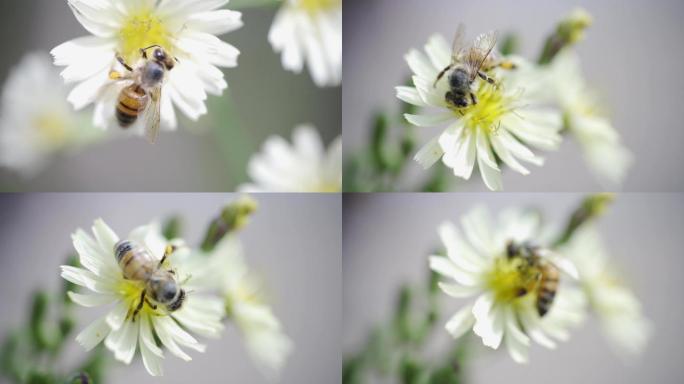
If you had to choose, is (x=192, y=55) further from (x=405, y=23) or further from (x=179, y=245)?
(x=405, y=23)

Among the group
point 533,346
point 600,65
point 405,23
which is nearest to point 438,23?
point 405,23

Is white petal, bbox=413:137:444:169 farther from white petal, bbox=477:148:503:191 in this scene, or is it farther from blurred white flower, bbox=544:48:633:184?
blurred white flower, bbox=544:48:633:184

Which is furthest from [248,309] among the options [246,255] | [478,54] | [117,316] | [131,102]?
[478,54]

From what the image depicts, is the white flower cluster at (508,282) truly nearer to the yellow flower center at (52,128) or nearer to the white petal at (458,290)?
the white petal at (458,290)

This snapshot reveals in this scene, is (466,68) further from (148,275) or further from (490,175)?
(148,275)

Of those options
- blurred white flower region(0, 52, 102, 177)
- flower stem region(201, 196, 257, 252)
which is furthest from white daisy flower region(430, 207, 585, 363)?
blurred white flower region(0, 52, 102, 177)
